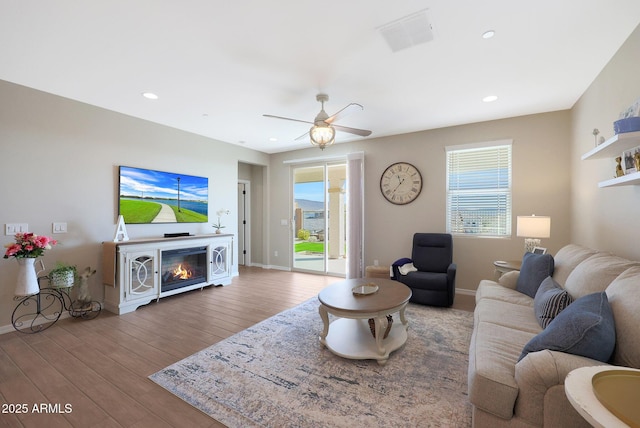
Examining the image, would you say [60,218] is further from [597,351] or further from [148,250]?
[597,351]

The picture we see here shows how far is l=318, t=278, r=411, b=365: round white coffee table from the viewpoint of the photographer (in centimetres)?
226

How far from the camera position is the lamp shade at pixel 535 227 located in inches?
125

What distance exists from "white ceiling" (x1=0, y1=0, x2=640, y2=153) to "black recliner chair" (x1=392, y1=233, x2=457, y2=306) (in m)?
1.91

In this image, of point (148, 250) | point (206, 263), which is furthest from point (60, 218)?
point (206, 263)

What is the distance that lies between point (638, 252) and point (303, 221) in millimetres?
4926

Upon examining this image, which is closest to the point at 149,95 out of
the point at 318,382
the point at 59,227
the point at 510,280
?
the point at 59,227

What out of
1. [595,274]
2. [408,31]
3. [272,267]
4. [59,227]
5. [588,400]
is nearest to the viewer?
[588,400]

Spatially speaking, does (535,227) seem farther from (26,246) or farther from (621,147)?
(26,246)

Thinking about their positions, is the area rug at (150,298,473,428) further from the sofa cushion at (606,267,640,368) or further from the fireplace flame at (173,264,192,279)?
the fireplace flame at (173,264,192,279)

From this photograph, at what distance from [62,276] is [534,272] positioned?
199 inches

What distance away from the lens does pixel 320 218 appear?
582 cm

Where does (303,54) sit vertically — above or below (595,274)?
above

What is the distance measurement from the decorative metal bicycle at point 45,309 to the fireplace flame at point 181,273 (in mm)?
1014

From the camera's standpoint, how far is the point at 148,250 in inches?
148
